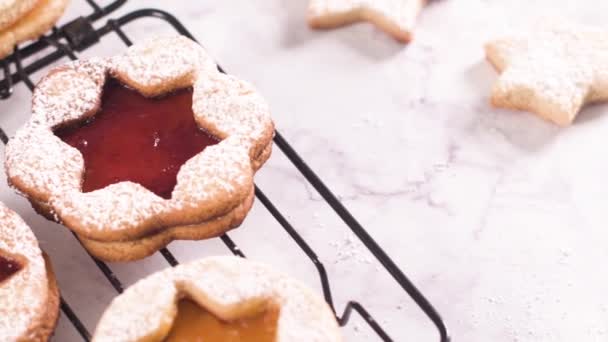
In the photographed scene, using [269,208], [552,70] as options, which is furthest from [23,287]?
[552,70]

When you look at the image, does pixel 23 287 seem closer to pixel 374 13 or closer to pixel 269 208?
pixel 269 208

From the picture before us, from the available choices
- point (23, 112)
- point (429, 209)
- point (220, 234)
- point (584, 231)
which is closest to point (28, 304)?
point (220, 234)

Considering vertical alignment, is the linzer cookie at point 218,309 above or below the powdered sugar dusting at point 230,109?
below

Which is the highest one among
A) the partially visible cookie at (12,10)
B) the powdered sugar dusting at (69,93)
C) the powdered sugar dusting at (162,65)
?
the partially visible cookie at (12,10)

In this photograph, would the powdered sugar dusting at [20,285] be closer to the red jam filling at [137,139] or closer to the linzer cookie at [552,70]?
the red jam filling at [137,139]

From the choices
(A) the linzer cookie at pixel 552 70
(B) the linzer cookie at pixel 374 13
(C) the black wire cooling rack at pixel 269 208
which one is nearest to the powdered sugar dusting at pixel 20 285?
(C) the black wire cooling rack at pixel 269 208

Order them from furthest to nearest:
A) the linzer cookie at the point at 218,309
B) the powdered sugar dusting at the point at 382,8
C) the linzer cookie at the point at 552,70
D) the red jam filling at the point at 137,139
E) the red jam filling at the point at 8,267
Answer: the powdered sugar dusting at the point at 382,8
the linzer cookie at the point at 552,70
the red jam filling at the point at 137,139
the red jam filling at the point at 8,267
the linzer cookie at the point at 218,309

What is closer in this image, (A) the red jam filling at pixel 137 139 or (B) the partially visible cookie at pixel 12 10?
(A) the red jam filling at pixel 137 139

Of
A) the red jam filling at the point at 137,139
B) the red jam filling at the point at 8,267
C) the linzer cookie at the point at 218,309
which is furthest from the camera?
the red jam filling at the point at 137,139

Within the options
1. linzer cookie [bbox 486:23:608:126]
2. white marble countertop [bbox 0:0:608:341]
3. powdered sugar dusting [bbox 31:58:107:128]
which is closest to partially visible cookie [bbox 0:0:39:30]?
powdered sugar dusting [bbox 31:58:107:128]
